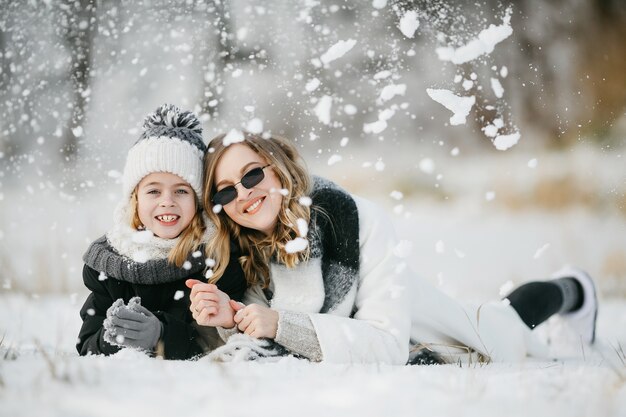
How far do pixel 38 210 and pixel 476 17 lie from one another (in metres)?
4.40

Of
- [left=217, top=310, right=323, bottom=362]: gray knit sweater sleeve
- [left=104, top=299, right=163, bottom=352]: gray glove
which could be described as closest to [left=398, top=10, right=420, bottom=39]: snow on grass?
[left=217, top=310, right=323, bottom=362]: gray knit sweater sleeve

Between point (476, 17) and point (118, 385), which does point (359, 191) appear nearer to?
point (476, 17)

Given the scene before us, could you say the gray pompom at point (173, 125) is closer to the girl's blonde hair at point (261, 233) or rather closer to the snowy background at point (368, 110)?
the girl's blonde hair at point (261, 233)

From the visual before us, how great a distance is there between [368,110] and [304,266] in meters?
4.33

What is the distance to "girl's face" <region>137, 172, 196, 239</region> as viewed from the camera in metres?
2.16

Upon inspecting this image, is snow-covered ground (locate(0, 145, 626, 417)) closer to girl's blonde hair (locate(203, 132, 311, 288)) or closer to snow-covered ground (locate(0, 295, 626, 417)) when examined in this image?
snow-covered ground (locate(0, 295, 626, 417))

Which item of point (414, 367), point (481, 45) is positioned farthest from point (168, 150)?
point (481, 45)

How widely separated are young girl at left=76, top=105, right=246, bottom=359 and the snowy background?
2701 millimetres

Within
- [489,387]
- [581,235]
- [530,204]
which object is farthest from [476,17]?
[489,387]

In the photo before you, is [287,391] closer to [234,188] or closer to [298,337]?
[298,337]

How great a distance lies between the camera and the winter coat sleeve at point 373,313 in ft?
6.35

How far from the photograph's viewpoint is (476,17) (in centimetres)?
539

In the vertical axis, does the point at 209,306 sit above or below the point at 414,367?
above

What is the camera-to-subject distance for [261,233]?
229 centimetres
